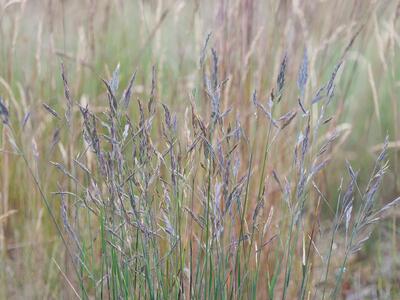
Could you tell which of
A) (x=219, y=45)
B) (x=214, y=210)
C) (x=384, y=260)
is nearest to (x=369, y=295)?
(x=384, y=260)

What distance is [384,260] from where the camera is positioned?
120 inches

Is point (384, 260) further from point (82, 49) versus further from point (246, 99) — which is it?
point (82, 49)

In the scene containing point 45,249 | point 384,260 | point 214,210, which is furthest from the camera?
point 384,260

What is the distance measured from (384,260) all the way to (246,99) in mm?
928

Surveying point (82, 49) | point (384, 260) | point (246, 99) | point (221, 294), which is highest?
point (82, 49)

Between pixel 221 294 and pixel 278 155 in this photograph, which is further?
pixel 278 155

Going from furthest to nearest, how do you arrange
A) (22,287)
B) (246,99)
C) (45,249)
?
(246,99) → (45,249) → (22,287)

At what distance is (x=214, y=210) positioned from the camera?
57.6 inches

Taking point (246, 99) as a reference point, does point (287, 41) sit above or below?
above

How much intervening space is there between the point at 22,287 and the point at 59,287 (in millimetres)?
136

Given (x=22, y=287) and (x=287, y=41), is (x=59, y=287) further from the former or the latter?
(x=287, y=41)

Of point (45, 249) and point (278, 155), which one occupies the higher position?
point (278, 155)

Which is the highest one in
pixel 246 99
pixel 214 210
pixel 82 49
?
pixel 82 49

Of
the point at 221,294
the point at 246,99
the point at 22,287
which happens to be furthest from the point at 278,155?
the point at 221,294
